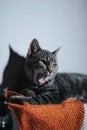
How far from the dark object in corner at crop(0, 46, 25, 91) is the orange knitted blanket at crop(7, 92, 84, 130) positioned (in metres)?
0.15

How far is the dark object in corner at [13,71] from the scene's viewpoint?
125 centimetres

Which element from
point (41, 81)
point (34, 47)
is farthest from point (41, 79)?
point (34, 47)

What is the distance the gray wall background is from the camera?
4.11 feet

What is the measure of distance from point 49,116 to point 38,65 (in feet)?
0.94

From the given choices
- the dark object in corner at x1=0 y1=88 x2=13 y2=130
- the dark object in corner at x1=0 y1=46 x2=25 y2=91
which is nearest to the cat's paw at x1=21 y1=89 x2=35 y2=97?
the dark object in corner at x1=0 y1=46 x2=25 y2=91

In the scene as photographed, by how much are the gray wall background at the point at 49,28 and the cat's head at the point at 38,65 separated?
0.11 meters

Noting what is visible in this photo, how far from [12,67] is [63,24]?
17.6 inches

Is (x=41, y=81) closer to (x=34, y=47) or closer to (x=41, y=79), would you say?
(x=41, y=79)

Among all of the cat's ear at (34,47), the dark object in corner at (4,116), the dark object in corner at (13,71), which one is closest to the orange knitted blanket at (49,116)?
the dark object in corner at (4,116)

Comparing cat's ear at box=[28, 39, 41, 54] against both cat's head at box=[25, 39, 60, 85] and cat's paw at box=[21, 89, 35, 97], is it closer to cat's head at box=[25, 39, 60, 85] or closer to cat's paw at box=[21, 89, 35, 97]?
cat's head at box=[25, 39, 60, 85]

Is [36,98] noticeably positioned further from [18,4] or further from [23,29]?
[18,4]

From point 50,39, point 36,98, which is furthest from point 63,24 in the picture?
point 36,98

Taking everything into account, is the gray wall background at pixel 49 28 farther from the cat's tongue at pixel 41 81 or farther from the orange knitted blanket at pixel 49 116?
the orange knitted blanket at pixel 49 116

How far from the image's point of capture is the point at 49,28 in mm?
1434
